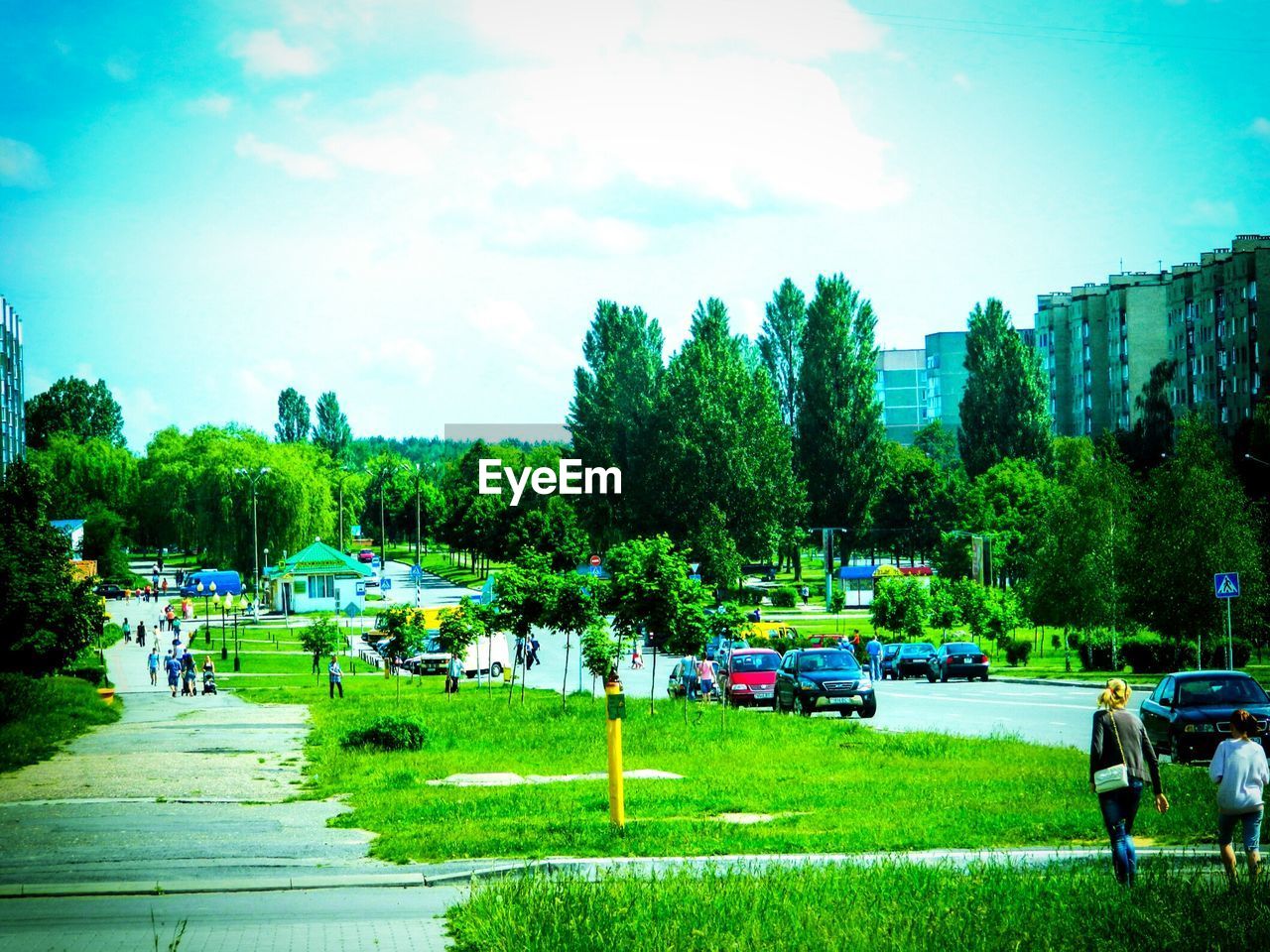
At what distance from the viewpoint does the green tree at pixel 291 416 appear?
196 meters

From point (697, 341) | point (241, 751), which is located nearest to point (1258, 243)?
point (697, 341)

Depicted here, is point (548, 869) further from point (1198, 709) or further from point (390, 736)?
point (390, 736)

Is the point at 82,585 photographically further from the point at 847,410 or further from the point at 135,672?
the point at 847,410

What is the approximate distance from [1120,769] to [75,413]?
178312 mm

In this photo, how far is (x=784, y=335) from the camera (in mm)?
98688

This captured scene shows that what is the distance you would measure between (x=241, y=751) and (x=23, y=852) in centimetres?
1256

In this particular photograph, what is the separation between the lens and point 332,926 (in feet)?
35.6

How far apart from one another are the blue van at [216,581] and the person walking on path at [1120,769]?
102 metres

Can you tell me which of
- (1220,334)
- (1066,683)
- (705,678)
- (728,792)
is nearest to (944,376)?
(1220,334)

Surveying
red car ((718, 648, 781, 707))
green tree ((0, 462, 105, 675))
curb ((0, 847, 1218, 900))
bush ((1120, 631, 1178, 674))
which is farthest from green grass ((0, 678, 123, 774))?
bush ((1120, 631, 1178, 674))

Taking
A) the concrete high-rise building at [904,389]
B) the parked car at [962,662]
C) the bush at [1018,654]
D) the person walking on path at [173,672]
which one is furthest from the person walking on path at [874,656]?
the concrete high-rise building at [904,389]

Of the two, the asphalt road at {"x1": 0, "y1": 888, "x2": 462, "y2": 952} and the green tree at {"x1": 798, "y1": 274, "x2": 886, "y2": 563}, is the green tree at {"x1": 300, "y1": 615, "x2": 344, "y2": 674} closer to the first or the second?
the asphalt road at {"x1": 0, "y1": 888, "x2": 462, "y2": 952}

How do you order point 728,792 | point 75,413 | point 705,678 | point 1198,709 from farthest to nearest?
point 75,413, point 705,678, point 1198,709, point 728,792

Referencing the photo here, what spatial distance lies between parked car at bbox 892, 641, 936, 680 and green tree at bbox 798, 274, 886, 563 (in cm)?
3962
